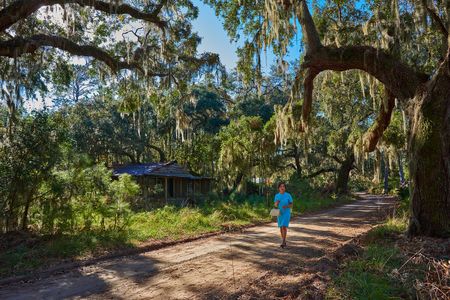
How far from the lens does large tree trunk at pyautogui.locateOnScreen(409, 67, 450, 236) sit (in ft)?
27.1

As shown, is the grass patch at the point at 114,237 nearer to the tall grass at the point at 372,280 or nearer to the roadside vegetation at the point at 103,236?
the roadside vegetation at the point at 103,236

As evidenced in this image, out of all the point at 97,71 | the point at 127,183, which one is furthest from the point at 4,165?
the point at 97,71

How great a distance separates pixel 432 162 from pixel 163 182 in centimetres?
2252

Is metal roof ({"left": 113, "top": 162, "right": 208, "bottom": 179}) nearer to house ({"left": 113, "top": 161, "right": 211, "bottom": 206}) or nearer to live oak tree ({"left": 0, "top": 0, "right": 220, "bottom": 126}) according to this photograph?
house ({"left": 113, "top": 161, "right": 211, "bottom": 206})

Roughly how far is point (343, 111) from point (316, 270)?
62.4ft

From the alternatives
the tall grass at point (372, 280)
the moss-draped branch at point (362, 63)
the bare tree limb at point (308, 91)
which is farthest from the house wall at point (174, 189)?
the tall grass at point (372, 280)

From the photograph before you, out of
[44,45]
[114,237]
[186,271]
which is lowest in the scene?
[186,271]

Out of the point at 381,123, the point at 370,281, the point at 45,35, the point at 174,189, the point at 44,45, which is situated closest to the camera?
the point at 370,281

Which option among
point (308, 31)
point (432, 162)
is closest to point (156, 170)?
point (308, 31)

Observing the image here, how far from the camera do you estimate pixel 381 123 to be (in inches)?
468

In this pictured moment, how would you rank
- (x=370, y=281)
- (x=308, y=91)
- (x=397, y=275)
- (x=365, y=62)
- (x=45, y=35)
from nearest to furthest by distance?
(x=370, y=281), (x=397, y=275), (x=365, y=62), (x=45, y=35), (x=308, y=91)

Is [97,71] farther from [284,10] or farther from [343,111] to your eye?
[343,111]

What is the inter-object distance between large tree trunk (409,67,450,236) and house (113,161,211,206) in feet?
60.8

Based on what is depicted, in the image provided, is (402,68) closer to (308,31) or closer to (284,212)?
(308,31)
